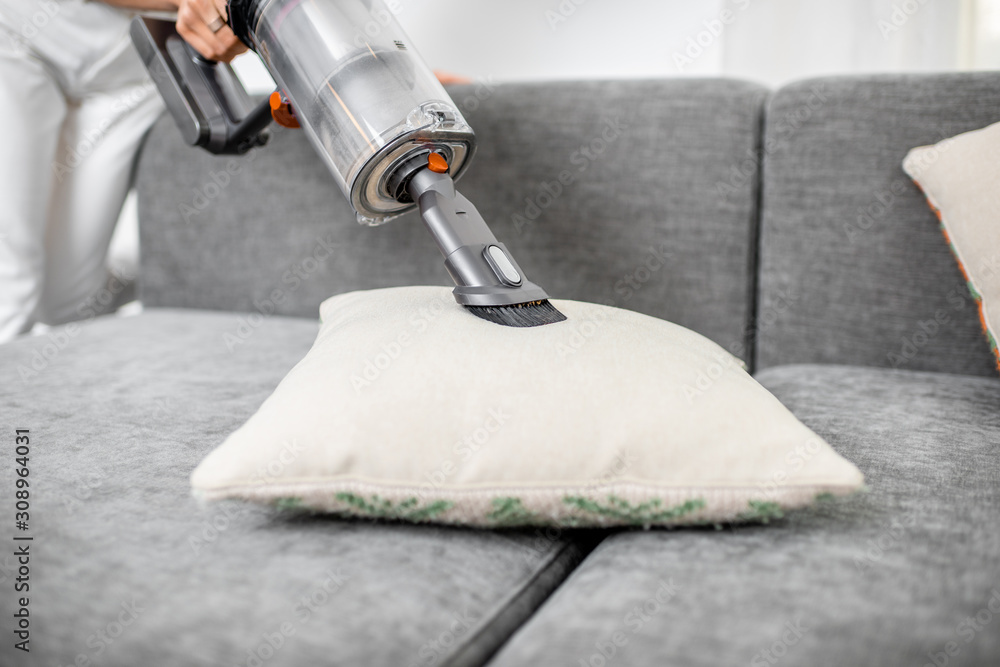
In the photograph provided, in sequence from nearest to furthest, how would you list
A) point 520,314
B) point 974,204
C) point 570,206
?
point 520,314 → point 974,204 → point 570,206

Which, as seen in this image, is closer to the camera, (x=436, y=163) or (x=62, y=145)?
(x=436, y=163)

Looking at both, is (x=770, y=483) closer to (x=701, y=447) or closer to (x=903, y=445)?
(x=701, y=447)

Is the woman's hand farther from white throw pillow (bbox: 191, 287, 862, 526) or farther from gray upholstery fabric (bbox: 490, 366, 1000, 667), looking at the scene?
gray upholstery fabric (bbox: 490, 366, 1000, 667)

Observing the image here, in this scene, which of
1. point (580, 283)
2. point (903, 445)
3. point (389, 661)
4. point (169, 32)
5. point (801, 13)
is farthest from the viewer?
point (801, 13)

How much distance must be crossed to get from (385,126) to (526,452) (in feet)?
1.24

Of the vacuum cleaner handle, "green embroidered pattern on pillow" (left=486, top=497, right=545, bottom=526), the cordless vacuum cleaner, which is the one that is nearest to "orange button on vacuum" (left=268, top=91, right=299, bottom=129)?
the cordless vacuum cleaner

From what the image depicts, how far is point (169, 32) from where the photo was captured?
3.47 ft

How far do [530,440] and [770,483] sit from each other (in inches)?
6.8

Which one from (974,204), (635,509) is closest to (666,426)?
(635,509)

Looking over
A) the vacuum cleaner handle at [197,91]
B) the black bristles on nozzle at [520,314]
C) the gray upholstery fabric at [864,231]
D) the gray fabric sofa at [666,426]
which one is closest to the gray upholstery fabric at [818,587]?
the gray fabric sofa at [666,426]

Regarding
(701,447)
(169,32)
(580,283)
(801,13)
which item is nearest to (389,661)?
(701,447)

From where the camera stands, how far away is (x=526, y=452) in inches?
20.4

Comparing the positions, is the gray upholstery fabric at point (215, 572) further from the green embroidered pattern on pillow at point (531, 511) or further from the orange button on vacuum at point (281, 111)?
the orange button on vacuum at point (281, 111)

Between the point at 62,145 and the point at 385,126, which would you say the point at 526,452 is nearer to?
the point at 385,126
